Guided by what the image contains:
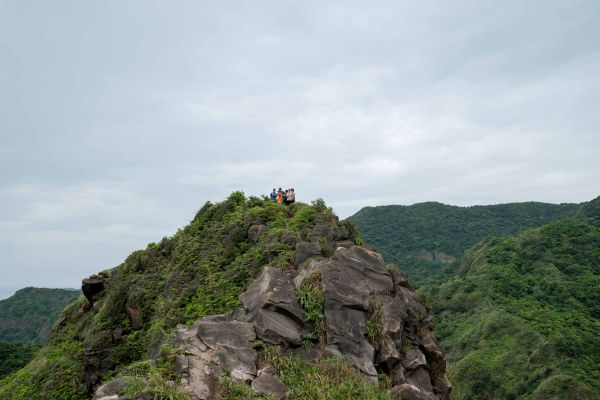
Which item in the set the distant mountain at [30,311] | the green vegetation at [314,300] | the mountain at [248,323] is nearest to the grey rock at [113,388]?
the mountain at [248,323]

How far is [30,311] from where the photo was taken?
276 ft

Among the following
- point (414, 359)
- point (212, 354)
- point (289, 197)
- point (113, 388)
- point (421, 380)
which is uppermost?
point (289, 197)

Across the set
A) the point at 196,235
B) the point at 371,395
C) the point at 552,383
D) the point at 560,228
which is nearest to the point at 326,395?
the point at 371,395

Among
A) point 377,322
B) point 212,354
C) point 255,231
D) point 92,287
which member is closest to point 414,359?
point 377,322

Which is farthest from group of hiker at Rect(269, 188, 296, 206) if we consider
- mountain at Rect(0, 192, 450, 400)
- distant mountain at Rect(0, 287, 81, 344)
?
distant mountain at Rect(0, 287, 81, 344)

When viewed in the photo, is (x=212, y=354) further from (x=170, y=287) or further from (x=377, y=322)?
(x=170, y=287)

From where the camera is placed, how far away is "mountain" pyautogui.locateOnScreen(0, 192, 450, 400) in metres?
9.77

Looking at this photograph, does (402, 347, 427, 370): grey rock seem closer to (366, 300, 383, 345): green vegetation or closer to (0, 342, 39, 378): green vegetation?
(366, 300, 383, 345): green vegetation

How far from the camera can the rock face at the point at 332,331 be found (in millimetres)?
9797

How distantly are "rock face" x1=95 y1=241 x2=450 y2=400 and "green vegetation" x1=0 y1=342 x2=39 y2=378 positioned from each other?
3109 centimetres

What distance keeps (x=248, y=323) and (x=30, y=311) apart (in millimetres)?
88132

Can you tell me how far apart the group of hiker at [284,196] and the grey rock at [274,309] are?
738 centimetres

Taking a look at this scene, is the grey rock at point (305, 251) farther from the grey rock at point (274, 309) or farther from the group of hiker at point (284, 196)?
the group of hiker at point (284, 196)

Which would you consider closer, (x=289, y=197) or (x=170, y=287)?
(x=170, y=287)
